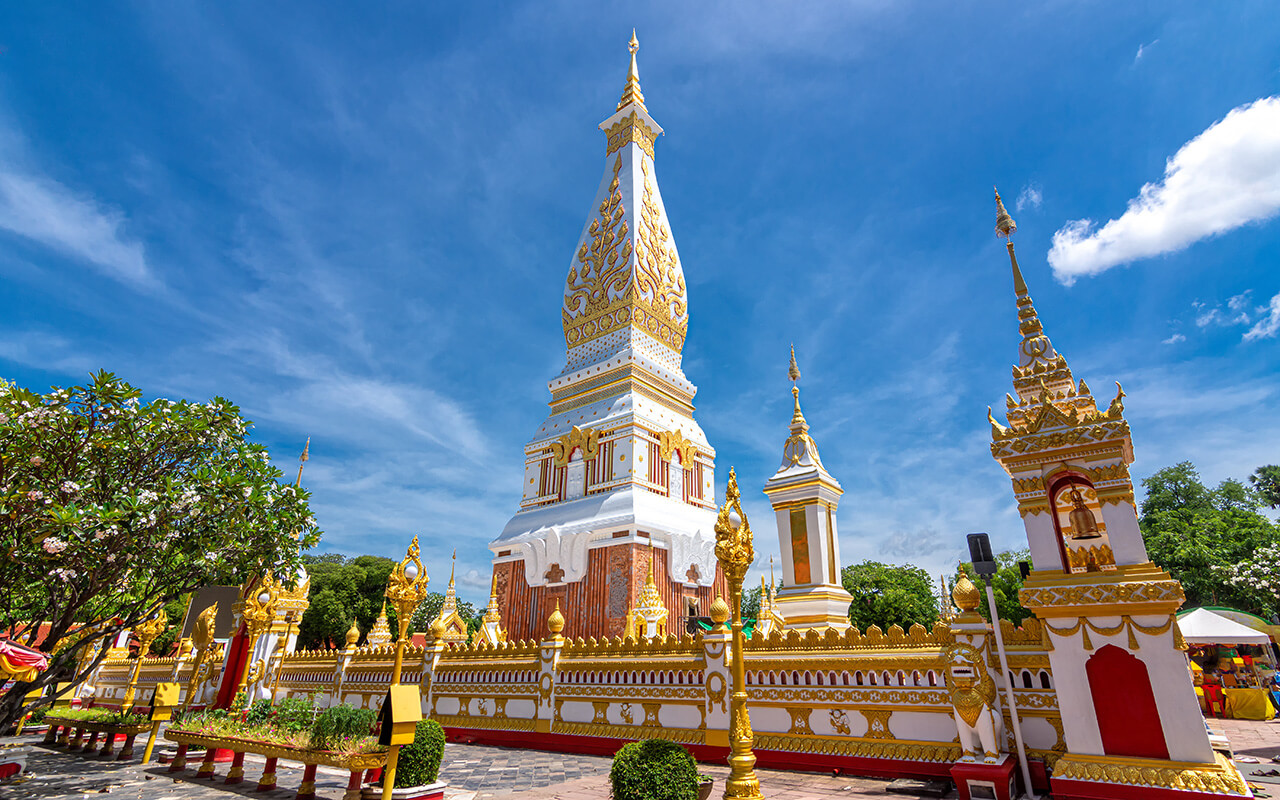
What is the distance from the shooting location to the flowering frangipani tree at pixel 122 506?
→ 298 inches

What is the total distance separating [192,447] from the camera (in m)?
9.05

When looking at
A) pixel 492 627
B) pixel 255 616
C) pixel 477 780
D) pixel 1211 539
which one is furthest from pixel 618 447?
pixel 1211 539

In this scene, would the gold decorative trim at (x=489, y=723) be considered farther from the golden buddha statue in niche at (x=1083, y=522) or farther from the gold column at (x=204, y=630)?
the golden buddha statue in niche at (x=1083, y=522)

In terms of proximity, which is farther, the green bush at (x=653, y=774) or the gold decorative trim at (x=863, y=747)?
the gold decorative trim at (x=863, y=747)

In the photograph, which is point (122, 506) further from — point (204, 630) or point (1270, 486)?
point (1270, 486)

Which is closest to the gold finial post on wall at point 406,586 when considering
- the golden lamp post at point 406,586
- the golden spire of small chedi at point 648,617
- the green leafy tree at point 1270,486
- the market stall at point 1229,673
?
the golden lamp post at point 406,586

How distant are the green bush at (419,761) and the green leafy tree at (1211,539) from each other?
3044 centimetres

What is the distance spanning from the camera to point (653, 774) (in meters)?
5.50

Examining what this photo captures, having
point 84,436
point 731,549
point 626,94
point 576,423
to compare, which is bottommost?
point 731,549

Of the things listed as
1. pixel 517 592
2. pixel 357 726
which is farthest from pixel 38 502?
pixel 517 592

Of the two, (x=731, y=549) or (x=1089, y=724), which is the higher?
(x=731, y=549)

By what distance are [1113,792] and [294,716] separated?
9.64 meters

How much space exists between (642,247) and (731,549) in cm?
2096

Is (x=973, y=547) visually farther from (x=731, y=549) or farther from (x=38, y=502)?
(x=38, y=502)
